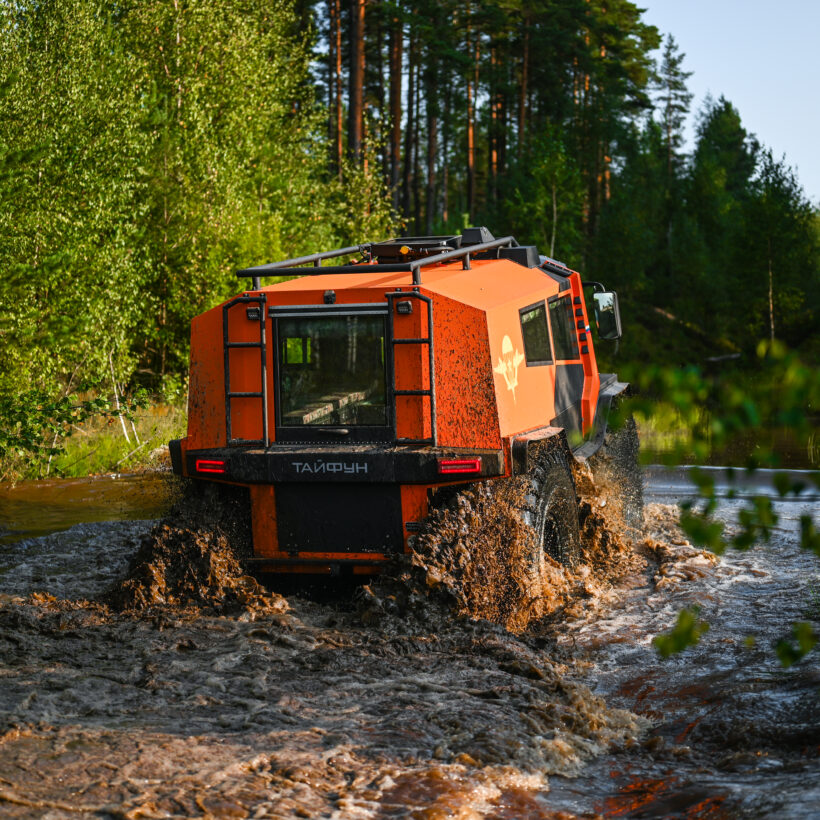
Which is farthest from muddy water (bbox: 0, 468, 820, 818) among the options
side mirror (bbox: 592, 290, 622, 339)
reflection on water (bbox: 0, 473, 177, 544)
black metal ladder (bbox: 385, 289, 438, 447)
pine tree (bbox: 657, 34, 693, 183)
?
pine tree (bbox: 657, 34, 693, 183)

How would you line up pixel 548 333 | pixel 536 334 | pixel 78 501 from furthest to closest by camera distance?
pixel 78 501 < pixel 548 333 < pixel 536 334

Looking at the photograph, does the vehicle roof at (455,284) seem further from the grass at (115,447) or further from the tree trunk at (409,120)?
the tree trunk at (409,120)

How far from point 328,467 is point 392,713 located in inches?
78.9

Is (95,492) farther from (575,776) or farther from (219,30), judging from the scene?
(219,30)

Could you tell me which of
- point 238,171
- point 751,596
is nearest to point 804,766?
point 751,596

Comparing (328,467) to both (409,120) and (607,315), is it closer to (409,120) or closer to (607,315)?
(607,315)

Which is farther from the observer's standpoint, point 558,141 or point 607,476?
point 558,141

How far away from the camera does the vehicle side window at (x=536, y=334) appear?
724 centimetres

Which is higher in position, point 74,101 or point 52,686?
point 74,101

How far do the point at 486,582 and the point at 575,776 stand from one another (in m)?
2.27

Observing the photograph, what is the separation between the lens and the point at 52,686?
5320 mm

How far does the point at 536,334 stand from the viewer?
7555mm

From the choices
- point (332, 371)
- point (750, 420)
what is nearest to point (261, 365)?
point (332, 371)

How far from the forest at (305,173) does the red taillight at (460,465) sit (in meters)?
2.26
